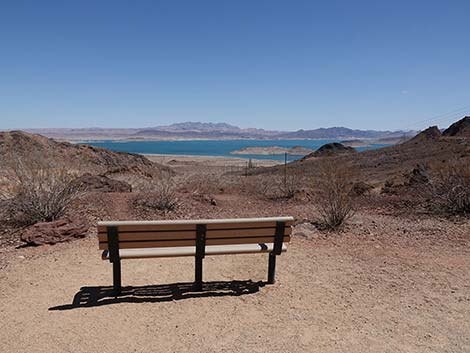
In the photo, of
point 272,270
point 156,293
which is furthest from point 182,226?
point 272,270

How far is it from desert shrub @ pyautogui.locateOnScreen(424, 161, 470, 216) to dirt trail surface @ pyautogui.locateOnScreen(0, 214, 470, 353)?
8.65ft

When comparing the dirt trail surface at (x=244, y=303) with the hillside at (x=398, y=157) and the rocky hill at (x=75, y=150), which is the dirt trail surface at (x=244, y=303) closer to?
the hillside at (x=398, y=157)

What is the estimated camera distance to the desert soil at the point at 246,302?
359cm

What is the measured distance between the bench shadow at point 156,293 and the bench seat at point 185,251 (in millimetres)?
486

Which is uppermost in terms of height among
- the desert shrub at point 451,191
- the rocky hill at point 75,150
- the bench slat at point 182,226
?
the bench slat at point 182,226

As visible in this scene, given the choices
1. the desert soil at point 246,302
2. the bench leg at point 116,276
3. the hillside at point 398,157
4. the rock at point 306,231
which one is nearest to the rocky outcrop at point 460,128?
the hillside at point 398,157

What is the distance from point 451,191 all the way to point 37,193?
9008 millimetres

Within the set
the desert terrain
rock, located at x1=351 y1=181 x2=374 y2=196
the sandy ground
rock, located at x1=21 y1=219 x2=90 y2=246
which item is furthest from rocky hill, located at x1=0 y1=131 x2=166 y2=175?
the desert terrain

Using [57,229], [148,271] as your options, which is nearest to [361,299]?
[148,271]

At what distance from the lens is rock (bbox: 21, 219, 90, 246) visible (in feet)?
21.4

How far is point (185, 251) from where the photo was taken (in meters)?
4.62

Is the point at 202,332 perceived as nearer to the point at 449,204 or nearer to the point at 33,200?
the point at 33,200

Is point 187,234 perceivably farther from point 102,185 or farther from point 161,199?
point 102,185

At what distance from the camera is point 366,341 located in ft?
11.8
